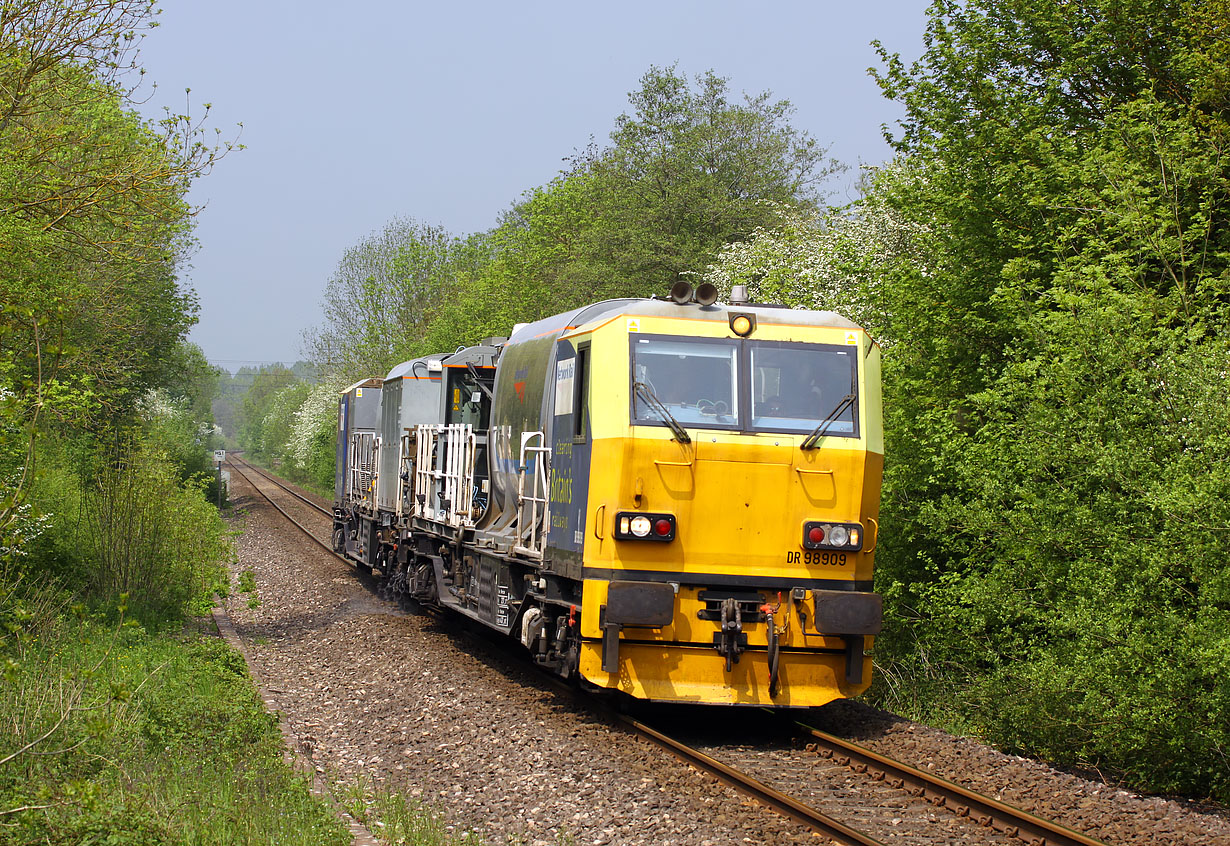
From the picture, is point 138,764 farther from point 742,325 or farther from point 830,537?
point 742,325

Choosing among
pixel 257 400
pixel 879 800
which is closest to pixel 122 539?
pixel 879 800

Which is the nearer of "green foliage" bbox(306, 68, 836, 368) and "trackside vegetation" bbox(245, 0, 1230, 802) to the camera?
"trackside vegetation" bbox(245, 0, 1230, 802)

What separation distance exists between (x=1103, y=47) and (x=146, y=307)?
2690cm

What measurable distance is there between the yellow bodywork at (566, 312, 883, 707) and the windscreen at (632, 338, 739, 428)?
11cm

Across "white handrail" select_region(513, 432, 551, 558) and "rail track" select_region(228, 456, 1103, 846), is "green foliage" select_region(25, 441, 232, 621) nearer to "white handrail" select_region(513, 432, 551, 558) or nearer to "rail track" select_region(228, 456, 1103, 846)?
"white handrail" select_region(513, 432, 551, 558)

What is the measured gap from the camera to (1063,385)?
9.21m

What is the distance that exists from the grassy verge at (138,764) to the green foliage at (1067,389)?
553 centimetres

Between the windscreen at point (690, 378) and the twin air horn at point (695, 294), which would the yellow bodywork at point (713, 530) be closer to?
the windscreen at point (690, 378)

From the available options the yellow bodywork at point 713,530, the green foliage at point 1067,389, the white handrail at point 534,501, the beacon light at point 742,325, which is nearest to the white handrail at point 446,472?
the white handrail at point 534,501

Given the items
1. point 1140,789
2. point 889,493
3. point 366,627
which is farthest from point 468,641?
point 1140,789

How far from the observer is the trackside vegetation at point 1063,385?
7.78 metres

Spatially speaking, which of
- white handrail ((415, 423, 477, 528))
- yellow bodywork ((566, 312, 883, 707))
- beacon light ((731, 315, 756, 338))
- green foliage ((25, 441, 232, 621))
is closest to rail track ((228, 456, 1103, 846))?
yellow bodywork ((566, 312, 883, 707))

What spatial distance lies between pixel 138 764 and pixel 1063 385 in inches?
290

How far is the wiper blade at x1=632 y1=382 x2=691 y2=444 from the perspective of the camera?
343 inches
